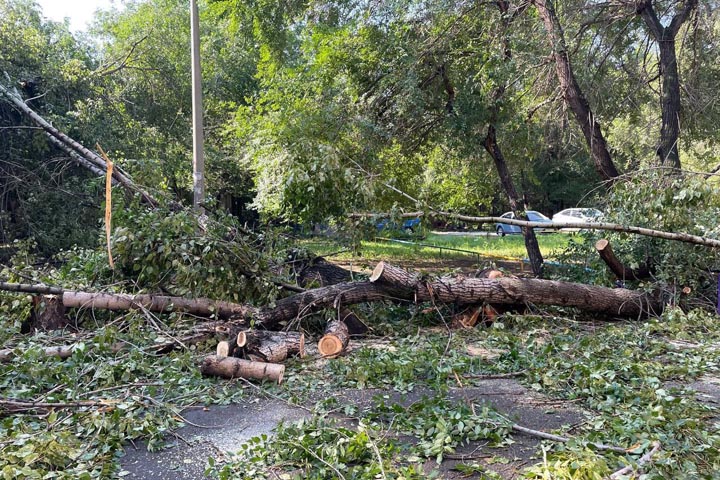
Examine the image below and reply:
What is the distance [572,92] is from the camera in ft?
27.2

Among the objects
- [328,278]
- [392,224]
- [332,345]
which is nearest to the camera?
[332,345]

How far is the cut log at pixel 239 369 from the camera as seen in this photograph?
4.68 meters

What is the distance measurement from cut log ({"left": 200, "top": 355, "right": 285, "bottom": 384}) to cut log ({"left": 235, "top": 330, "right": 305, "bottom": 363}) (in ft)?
0.89

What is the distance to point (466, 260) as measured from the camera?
1485 centimetres

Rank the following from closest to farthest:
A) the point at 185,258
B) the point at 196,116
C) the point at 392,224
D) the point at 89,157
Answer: the point at 185,258 → the point at 392,224 → the point at 89,157 → the point at 196,116

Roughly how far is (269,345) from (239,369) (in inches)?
19.2

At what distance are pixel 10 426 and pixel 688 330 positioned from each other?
6280 mm

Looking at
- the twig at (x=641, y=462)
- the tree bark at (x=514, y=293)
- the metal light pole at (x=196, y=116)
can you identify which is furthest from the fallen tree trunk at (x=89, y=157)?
the twig at (x=641, y=462)

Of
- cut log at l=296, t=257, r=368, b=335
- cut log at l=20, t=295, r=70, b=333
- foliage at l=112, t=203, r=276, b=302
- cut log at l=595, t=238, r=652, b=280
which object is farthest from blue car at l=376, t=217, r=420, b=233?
cut log at l=20, t=295, r=70, b=333

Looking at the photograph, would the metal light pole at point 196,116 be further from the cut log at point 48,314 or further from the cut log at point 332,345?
the cut log at point 332,345

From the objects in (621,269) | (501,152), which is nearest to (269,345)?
(621,269)

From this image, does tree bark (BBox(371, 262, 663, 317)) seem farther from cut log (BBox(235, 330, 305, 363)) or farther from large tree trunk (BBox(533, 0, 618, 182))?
large tree trunk (BBox(533, 0, 618, 182))

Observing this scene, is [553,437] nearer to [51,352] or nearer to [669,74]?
[51,352]

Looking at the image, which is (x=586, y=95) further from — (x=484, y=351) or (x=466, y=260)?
(x=466, y=260)
